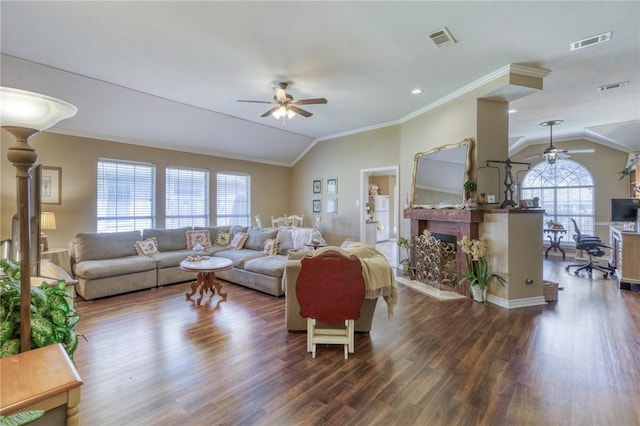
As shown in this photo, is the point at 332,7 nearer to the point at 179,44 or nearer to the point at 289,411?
the point at 179,44

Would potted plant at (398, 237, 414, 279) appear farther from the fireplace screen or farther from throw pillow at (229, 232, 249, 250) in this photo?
throw pillow at (229, 232, 249, 250)

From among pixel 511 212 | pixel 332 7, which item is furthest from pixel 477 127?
pixel 332 7

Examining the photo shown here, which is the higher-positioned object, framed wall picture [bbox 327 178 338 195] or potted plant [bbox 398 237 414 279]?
framed wall picture [bbox 327 178 338 195]

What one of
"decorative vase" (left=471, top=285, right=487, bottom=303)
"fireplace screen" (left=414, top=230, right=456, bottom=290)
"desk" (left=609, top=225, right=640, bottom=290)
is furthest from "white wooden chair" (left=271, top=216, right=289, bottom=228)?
"desk" (left=609, top=225, right=640, bottom=290)

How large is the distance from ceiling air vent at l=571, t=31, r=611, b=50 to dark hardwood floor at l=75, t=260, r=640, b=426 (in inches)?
124

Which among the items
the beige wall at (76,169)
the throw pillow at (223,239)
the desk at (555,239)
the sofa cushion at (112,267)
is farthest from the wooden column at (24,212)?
the desk at (555,239)

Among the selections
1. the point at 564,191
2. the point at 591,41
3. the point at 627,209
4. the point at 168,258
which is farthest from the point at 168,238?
the point at 564,191

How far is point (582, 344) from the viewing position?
2854 mm

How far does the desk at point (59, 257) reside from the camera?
425 centimetres

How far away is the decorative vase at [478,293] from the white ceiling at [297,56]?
2.96 metres

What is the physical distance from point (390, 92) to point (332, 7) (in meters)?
2.27

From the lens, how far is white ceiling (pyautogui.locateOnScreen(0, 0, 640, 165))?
2721 millimetres

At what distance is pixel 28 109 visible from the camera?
3.94 ft

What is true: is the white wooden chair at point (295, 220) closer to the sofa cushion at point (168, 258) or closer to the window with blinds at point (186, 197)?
the window with blinds at point (186, 197)
